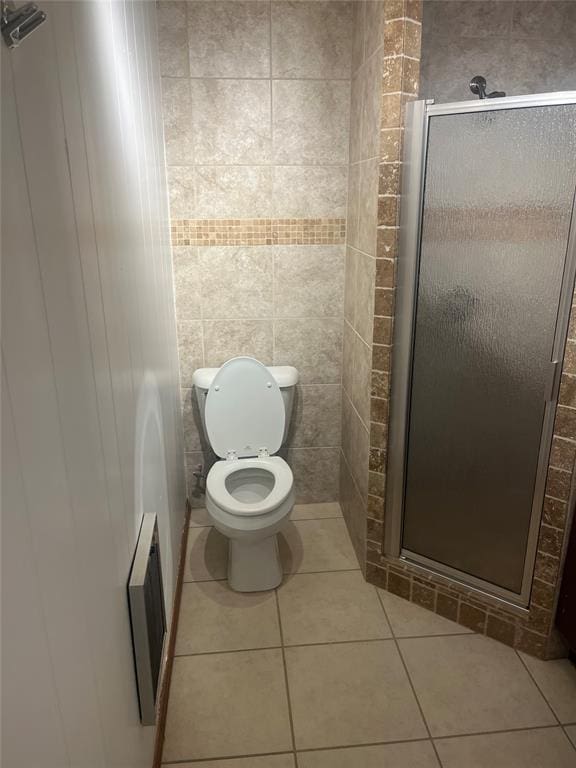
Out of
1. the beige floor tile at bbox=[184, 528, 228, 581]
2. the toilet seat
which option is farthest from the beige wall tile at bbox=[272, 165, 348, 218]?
the beige floor tile at bbox=[184, 528, 228, 581]

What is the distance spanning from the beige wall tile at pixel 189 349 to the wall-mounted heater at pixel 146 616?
1.25 m

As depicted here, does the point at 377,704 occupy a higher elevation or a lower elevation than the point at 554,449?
lower

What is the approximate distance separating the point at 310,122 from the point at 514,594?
2.02m

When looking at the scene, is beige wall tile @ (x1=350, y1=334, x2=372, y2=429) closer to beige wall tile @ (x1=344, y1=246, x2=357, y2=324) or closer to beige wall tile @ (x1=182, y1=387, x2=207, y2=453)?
beige wall tile @ (x1=344, y1=246, x2=357, y2=324)

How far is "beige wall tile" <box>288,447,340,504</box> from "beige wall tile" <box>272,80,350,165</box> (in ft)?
4.49

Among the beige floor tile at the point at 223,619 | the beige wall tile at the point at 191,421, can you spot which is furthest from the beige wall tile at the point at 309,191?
the beige floor tile at the point at 223,619

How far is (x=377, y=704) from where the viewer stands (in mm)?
1815

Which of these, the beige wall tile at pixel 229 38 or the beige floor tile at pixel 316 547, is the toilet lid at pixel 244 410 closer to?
the beige floor tile at pixel 316 547

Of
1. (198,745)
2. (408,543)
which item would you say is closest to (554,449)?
(408,543)

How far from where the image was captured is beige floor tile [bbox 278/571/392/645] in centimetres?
210

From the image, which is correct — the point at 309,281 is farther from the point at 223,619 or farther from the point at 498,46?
the point at 223,619

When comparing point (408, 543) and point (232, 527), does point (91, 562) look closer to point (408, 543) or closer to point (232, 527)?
point (232, 527)

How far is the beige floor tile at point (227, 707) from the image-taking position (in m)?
1.68

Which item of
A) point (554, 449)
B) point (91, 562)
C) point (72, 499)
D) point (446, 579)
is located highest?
point (72, 499)
